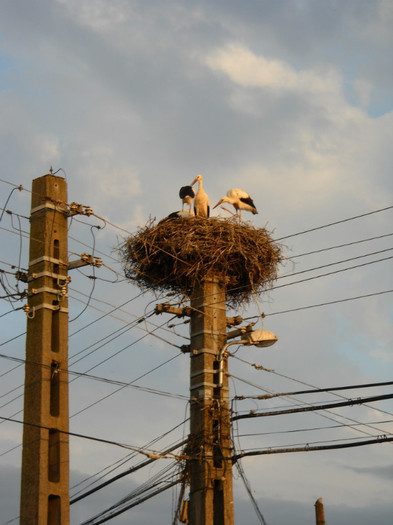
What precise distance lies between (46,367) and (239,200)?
31.7ft

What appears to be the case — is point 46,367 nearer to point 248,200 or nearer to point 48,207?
point 48,207

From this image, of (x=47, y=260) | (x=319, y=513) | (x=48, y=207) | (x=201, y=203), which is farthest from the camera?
(x=201, y=203)

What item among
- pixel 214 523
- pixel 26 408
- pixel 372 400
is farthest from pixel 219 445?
pixel 26 408

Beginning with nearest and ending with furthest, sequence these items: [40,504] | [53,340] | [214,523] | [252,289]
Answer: [40,504], [53,340], [214,523], [252,289]

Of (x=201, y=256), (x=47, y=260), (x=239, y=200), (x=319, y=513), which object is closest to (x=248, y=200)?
(x=239, y=200)

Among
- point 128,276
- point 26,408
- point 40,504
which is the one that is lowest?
point 40,504

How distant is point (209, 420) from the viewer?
16.8m

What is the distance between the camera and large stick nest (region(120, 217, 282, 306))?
59.9ft

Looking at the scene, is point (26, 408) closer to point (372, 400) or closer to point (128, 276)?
point (372, 400)

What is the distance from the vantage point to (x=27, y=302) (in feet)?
46.1

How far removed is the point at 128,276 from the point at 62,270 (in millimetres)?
5159

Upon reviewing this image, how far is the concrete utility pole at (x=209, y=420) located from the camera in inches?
636

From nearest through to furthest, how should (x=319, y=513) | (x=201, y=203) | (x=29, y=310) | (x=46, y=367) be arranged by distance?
(x=46, y=367), (x=29, y=310), (x=319, y=513), (x=201, y=203)

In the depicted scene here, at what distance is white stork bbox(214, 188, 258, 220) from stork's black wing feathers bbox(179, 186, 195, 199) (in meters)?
0.65
